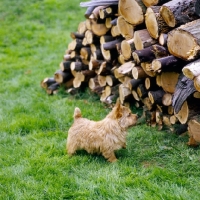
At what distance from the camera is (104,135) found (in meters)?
4.60

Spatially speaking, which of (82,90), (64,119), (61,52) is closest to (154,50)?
(64,119)

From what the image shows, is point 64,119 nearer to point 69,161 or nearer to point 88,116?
point 88,116

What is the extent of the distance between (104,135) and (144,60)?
1.05 metres

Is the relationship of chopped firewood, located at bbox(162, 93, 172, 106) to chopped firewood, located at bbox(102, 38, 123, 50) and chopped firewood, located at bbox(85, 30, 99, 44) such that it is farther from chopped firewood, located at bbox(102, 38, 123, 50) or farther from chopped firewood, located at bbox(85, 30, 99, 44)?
chopped firewood, located at bbox(85, 30, 99, 44)

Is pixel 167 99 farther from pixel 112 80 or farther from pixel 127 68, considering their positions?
pixel 112 80

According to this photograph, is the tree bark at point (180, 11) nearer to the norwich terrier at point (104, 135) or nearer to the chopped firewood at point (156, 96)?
the chopped firewood at point (156, 96)

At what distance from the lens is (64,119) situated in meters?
5.98

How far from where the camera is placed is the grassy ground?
12.9 ft

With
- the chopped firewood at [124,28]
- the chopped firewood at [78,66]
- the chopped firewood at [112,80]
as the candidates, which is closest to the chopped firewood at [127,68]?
the chopped firewood at [124,28]

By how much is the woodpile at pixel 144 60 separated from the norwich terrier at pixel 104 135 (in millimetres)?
625

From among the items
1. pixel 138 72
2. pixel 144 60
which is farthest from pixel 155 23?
pixel 138 72

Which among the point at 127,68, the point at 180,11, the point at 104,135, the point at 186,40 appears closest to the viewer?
the point at 186,40

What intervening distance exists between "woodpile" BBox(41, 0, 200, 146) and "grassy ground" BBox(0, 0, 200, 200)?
28cm

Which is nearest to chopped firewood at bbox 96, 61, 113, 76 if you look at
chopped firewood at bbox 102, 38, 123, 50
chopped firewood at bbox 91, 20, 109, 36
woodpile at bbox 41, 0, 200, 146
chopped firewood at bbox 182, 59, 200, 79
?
woodpile at bbox 41, 0, 200, 146
